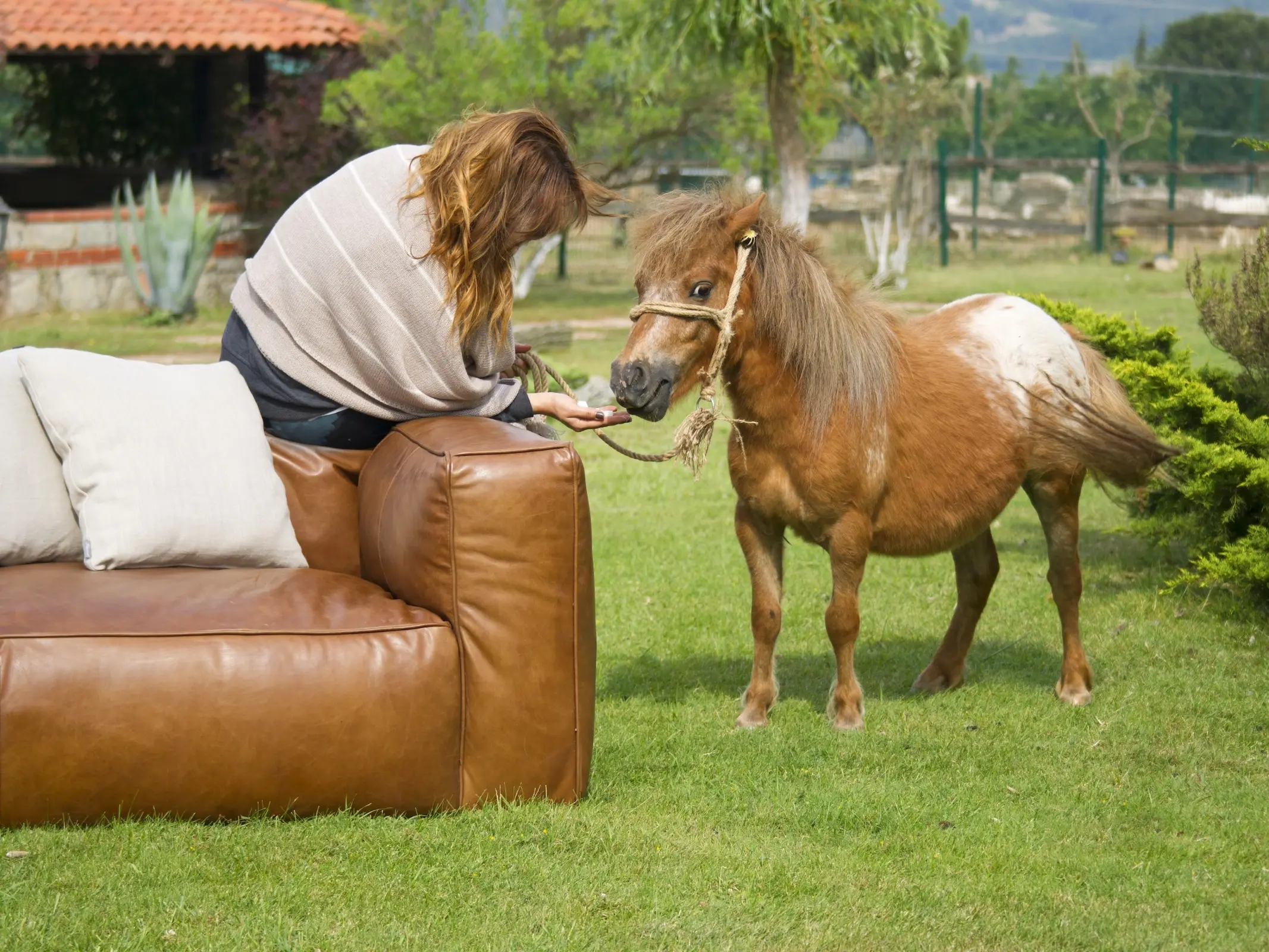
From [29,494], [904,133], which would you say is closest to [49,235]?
[29,494]

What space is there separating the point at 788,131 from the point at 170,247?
695 cm

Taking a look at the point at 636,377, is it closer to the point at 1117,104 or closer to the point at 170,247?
the point at 170,247

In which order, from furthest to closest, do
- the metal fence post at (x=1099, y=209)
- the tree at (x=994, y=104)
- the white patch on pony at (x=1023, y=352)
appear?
the tree at (x=994, y=104) → the metal fence post at (x=1099, y=209) → the white patch on pony at (x=1023, y=352)

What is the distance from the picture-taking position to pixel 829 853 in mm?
3527

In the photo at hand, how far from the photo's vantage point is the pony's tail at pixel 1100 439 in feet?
15.6

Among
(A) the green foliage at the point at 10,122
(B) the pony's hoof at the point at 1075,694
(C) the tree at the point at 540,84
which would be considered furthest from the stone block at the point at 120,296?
(A) the green foliage at the point at 10,122

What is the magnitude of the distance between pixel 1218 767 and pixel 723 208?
232 cm

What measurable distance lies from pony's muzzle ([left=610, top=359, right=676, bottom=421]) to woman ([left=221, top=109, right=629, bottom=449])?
0.29ft

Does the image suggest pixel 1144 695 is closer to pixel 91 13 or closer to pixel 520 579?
pixel 520 579

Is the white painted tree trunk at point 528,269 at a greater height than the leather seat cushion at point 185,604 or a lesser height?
lesser

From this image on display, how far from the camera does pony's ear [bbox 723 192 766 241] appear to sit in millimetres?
4246

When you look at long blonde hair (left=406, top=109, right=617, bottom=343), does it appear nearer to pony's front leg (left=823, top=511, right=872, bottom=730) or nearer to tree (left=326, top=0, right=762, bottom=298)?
pony's front leg (left=823, top=511, right=872, bottom=730)

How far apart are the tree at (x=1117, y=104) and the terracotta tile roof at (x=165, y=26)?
17.8 metres

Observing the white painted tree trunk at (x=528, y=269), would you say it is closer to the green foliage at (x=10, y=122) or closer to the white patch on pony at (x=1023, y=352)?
the white patch on pony at (x=1023, y=352)
